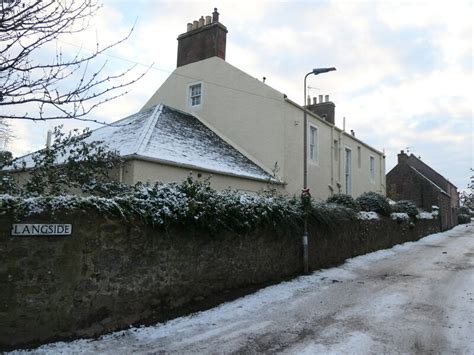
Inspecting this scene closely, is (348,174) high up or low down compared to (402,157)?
down

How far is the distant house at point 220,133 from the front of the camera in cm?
1453

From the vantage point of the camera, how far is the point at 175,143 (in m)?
15.6

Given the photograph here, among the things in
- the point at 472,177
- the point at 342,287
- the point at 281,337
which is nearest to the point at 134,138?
the point at 342,287

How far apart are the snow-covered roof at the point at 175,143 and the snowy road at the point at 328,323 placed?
574 cm

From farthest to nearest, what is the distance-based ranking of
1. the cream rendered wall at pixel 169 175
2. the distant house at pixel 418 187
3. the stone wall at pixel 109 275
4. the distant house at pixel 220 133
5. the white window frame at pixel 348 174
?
the distant house at pixel 418 187
the white window frame at pixel 348 174
the distant house at pixel 220 133
the cream rendered wall at pixel 169 175
the stone wall at pixel 109 275

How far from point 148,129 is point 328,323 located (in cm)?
1041

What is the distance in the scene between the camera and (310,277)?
11.7 meters

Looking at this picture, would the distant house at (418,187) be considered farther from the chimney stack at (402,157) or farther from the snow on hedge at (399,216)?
the snow on hedge at (399,216)

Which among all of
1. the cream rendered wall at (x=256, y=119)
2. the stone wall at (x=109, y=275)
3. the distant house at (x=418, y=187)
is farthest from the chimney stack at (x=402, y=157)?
the stone wall at (x=109, y=275)

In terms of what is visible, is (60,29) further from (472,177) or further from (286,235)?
(472,177)

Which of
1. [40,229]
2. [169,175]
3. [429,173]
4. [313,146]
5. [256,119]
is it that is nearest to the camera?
[40,229]

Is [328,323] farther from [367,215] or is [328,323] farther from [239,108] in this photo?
[239,108]

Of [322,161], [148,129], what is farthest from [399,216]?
[148,129]

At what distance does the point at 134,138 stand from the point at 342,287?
8444 mm
